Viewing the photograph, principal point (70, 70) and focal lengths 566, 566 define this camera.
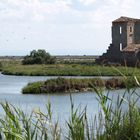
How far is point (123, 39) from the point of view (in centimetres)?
7144

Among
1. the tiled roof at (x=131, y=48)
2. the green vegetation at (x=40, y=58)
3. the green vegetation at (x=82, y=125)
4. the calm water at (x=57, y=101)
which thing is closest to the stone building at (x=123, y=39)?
the tiled roof at (x=131, y=48)

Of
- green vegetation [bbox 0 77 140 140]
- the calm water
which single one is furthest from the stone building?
green vegetation [bbox 0 77 140 140]

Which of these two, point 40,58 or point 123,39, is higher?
point 123,39

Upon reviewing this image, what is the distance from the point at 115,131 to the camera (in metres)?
7.30

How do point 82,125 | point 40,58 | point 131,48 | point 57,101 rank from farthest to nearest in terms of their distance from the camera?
1. point 40,58
2. point 131,48
3. point 57,101
4. point 82,125

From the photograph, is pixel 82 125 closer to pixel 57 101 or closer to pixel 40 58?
pixel 57 101

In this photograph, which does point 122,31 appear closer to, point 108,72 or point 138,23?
point 138,23

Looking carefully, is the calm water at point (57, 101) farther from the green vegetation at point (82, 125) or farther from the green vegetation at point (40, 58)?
the green vegetation at point (40, 58)

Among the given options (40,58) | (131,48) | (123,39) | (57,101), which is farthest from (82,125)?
(40,58)

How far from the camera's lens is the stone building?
6862cm

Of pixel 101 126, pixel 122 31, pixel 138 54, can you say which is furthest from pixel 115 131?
pixel 122 31

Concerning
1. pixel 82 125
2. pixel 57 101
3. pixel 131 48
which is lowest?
pixel 57 101

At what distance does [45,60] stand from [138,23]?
1997cm

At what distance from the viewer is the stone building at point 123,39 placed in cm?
6862
